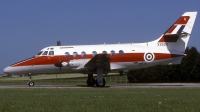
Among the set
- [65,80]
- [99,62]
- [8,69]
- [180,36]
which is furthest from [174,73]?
[8,69]

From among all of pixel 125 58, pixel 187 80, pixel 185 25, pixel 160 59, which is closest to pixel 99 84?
pixel 125 58

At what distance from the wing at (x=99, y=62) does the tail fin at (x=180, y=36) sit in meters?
5.61

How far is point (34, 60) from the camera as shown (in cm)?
3556

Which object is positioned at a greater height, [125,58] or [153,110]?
[125,58]

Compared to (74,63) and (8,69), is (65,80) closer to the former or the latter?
(8,69)

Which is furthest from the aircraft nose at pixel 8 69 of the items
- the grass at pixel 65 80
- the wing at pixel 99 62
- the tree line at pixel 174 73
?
the tree line at pixel 174 73

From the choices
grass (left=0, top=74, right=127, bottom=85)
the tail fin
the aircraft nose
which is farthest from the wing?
grass (left=0, top=74, right=127, bottom=85)

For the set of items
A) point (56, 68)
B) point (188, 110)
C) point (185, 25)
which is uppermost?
point (185, 25)

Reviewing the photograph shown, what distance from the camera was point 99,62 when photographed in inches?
1300

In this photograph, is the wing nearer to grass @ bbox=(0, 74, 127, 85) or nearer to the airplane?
the airplane

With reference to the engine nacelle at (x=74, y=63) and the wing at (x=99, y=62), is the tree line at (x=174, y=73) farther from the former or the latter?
the engine nacelle at (x=74, y=63)

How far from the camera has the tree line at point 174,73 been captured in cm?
5891

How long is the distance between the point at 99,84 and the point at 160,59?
19.6ft

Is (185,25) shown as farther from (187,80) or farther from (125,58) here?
(187,80)
